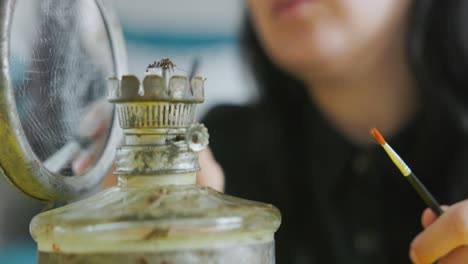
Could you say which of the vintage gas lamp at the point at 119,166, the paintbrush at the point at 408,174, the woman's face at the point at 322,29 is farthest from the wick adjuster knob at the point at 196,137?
the woman's face at the point at 322,29

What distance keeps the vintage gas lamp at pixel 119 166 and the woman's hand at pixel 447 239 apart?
0.48 feet

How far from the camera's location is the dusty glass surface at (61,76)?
0.33 meters

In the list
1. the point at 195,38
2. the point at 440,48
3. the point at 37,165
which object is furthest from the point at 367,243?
the point at 37,165

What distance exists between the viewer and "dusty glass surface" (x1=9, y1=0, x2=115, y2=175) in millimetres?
325

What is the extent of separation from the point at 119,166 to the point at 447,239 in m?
0.23

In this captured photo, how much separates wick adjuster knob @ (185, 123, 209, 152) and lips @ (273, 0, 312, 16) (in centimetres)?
41

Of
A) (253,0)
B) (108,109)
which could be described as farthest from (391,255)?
(108,109)

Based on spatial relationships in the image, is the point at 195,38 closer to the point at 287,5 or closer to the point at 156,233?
the point at 287,5

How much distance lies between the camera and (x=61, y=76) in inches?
14.5

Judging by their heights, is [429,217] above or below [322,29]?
below

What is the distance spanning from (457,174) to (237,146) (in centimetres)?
36

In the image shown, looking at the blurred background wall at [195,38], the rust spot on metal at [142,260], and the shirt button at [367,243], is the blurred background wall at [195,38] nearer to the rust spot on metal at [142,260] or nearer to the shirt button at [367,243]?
the shirt button at [367,243]

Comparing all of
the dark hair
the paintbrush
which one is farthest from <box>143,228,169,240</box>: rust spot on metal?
the dark hair

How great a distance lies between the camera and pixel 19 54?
1.05ft
